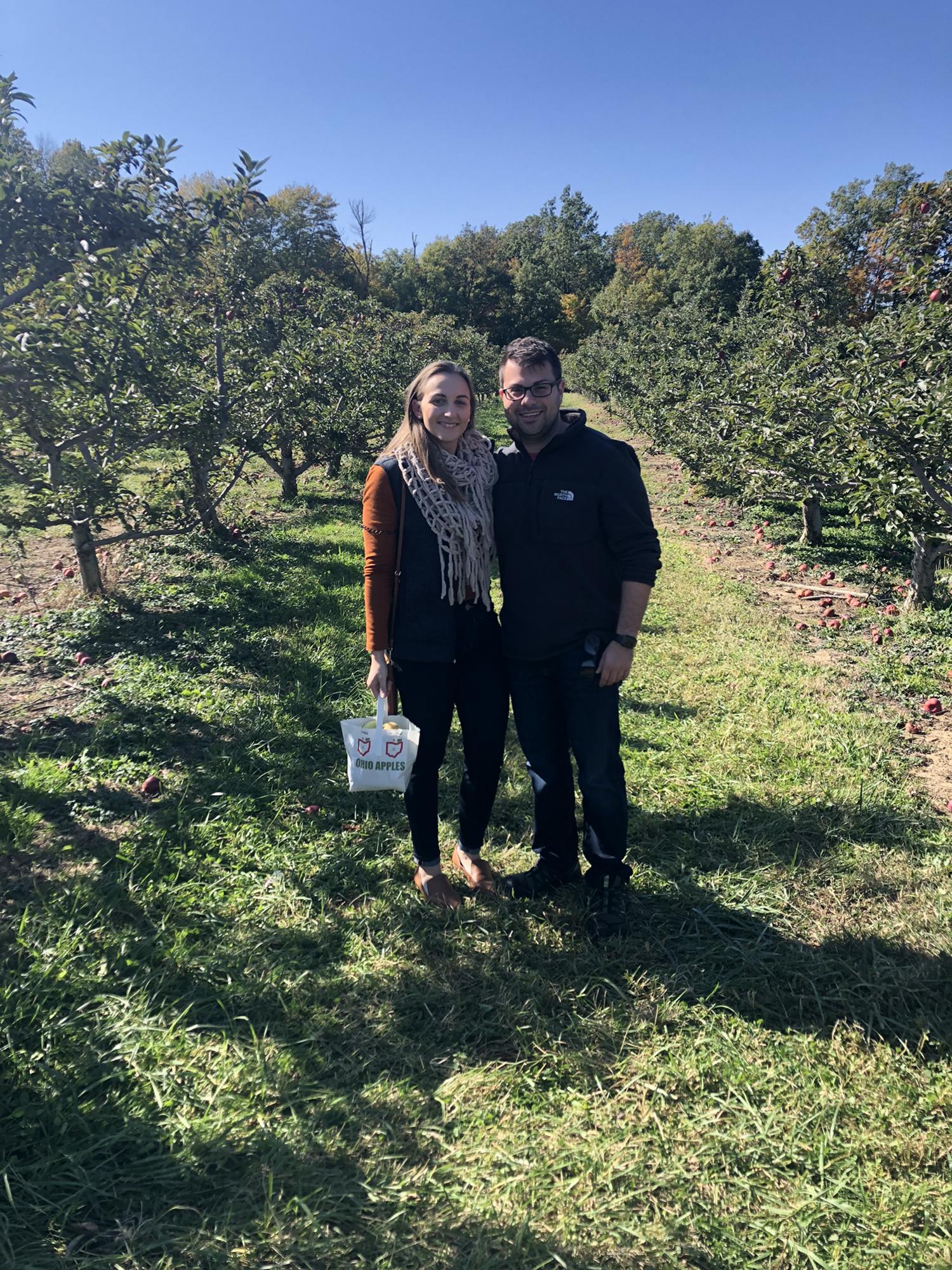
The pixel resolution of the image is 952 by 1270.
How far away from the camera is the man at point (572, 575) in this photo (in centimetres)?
218

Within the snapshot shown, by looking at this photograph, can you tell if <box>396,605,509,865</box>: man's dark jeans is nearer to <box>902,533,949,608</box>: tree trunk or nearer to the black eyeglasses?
the black eyeglasses

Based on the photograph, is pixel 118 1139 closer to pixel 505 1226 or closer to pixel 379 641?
pixel 505 1226

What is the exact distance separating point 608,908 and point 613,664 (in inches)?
36.4

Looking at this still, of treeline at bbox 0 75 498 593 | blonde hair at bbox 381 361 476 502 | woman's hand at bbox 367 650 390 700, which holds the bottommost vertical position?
woman's hand at bbox 367 650 390 700

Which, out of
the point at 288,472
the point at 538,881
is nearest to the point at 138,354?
the point at 538,881

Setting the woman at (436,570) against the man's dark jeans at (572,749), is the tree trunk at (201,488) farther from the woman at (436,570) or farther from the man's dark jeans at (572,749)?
the man's dark jeans at (572,749)

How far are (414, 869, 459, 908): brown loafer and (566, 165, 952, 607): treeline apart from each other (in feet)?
13.3

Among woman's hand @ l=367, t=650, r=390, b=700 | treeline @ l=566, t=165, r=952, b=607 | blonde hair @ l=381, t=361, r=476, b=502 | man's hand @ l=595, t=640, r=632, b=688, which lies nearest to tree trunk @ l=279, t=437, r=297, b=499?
treeline @ l=566, t=165, r=952, b=607

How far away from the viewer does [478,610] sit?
7.64ft

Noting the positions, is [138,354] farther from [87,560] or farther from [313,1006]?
[313,1006]

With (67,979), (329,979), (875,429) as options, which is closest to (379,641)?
(329,979)

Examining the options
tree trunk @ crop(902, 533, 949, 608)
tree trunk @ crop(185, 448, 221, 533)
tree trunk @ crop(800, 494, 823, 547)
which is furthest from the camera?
tree trunk @ crop(800, 494, 823, 547)

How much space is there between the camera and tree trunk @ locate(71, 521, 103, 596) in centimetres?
536

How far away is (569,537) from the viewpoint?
A: 2203 mm
